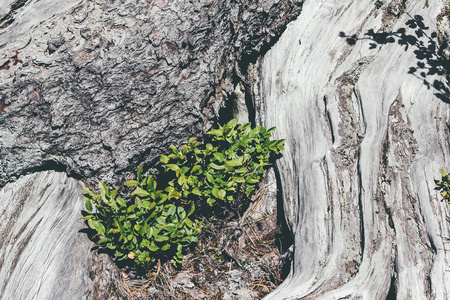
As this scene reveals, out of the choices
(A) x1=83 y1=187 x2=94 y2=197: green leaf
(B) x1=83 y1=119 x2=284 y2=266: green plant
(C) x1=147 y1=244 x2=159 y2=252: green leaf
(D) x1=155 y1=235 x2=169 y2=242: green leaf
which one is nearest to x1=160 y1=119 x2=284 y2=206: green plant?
(B) x1=83 y1=119 x2=284 y2=266: green plant

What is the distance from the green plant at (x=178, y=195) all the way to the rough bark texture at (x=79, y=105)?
25 centimetres

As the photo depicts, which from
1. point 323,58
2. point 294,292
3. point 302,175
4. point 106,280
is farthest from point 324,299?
point 323,58

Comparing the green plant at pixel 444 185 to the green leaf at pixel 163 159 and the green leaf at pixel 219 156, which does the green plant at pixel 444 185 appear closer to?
the green leaf at pixel 219 156

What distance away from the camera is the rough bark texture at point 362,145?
2904mm

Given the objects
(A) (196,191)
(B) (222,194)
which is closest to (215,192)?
(B) (222,194)

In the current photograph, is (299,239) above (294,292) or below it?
above

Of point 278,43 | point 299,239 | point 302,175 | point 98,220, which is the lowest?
point 299,239

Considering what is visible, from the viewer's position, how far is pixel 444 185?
3.12 metres

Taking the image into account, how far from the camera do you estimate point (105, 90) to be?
132 inches

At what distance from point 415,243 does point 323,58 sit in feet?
6.90

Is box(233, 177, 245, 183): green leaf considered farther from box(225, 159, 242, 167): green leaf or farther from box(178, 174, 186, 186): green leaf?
box(178, 174, 186, 186): green leaf

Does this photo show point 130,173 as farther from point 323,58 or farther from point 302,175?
point 323,58

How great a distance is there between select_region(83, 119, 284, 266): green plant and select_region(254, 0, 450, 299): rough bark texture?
415 mm

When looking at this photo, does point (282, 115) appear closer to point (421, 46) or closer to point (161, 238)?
point (421, 46)
